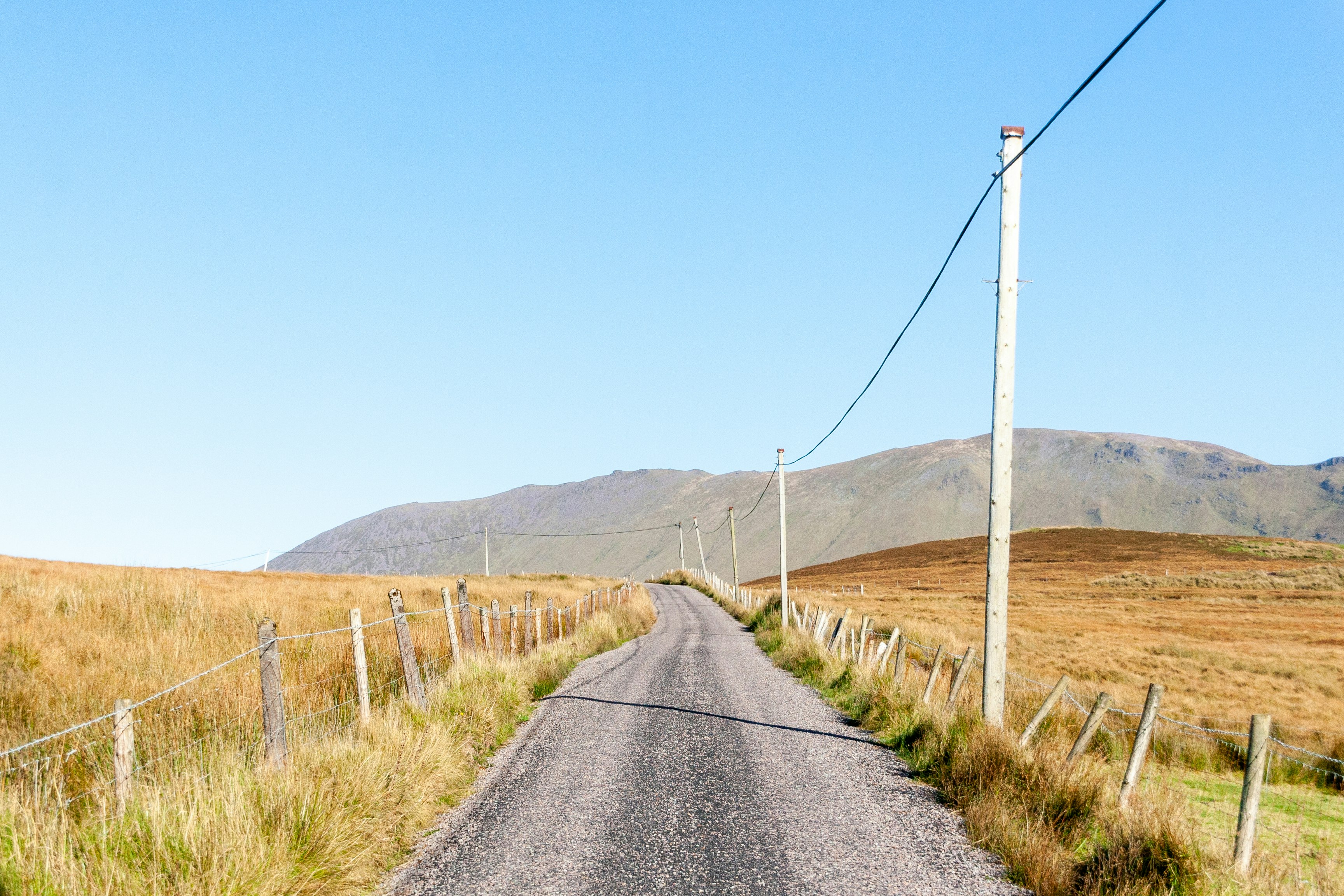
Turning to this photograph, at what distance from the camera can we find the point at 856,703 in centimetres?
1405

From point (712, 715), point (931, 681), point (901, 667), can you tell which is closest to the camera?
point (931, 681)

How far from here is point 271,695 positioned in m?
7.48

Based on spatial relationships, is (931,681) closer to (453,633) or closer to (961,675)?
(961,675)

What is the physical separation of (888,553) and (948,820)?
115 metres

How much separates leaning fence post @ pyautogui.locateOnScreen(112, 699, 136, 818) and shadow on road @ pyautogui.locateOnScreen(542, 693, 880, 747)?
8249 millimetres

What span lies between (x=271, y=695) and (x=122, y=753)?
64.9 inches

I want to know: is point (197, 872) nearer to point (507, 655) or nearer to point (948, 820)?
point (948, 820)

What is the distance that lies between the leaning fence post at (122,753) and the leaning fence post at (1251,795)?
7.27 m

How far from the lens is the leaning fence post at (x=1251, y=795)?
604 centimetres

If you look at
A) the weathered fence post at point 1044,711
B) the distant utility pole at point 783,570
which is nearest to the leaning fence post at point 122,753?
the weathered fence post at point 1044,711

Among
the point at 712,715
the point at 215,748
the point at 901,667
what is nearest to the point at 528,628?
the point at 712,715

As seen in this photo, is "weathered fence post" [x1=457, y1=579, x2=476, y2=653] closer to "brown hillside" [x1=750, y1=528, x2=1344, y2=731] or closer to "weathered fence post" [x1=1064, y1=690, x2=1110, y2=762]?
"weathered fence post" [x1=1064, y1=690, x2=1110, y2=762]

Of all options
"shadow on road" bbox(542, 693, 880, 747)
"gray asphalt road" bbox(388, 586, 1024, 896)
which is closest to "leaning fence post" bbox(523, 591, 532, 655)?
"shadow on road" bbox(542, 693, 880, 747)

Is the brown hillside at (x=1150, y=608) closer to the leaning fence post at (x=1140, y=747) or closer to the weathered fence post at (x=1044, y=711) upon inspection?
the weathered fence post at (x=1044, y=711)
